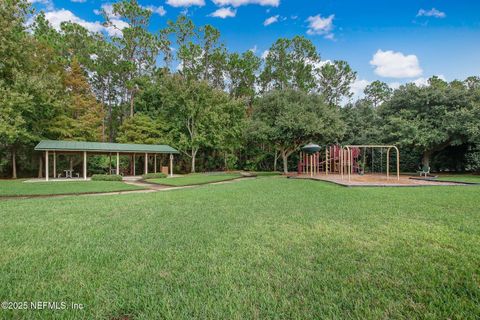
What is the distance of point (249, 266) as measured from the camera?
2.74m

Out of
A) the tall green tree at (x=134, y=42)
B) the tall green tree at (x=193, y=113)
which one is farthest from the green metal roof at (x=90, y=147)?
the tall green tree at (x=134, y=42)

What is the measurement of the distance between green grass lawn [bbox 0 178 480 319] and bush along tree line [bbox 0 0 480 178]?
51.1ft

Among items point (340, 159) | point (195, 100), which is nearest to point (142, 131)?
point (195, 100)

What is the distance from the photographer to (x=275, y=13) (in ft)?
76.6

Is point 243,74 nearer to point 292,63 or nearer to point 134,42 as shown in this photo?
point 292,63

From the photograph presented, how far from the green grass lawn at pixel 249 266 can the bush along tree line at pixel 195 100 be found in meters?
15.6

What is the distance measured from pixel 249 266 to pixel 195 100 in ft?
80.6

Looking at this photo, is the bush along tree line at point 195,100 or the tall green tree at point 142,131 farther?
the tall green tree at point 142,131

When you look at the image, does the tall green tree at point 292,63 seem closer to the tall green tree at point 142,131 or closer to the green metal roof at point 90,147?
the tall green tree at point 142,131

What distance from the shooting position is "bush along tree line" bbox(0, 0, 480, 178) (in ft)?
56.9

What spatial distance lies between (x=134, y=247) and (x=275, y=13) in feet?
82.0

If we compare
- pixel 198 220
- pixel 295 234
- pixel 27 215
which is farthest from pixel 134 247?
pixel 27 215

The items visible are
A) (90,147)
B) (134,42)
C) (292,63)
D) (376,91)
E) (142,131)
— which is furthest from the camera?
(376,91)

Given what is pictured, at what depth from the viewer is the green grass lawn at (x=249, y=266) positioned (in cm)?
199
